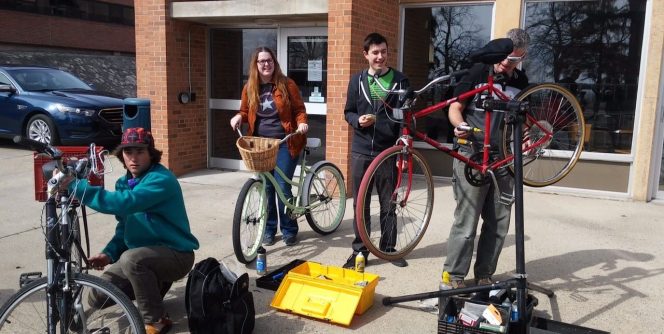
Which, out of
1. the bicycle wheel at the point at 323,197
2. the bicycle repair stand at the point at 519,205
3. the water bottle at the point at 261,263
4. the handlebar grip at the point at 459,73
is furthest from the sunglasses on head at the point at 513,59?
the water bottle at the point at 261,263

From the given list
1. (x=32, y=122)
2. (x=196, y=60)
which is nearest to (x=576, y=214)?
(x=196, y=60)

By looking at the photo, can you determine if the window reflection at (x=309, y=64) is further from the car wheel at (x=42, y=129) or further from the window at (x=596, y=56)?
the car wheel at (x=42, y=129)

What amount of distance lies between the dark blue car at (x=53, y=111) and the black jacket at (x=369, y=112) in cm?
700

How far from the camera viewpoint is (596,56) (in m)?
7.28

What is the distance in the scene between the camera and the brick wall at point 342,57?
6.89 m

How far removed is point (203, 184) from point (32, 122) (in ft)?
14.7

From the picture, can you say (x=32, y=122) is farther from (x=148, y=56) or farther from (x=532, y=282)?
(x=532, y=282)

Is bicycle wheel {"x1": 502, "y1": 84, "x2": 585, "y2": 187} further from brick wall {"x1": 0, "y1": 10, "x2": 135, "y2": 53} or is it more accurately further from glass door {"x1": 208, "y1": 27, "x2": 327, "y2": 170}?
brick wall {"x1": 0, "y1": 10, "x2": 135, "y2": 53}

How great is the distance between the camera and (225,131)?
9.22 meters

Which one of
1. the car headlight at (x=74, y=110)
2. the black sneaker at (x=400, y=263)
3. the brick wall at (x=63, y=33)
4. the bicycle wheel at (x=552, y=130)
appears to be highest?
the brick wall at (x=63, y=33)

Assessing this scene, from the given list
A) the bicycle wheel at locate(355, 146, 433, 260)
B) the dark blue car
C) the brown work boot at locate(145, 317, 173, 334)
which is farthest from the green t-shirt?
the dark blue car

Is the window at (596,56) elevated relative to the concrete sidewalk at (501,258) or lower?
elevated

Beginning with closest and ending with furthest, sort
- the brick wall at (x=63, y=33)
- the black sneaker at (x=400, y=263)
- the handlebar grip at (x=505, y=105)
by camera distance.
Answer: the handlebar grip at (x=505, y=105), the black sneaker at (x=400, y=263), the brick wall at (x=63, y=33)

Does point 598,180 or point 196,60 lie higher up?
point 196,60
